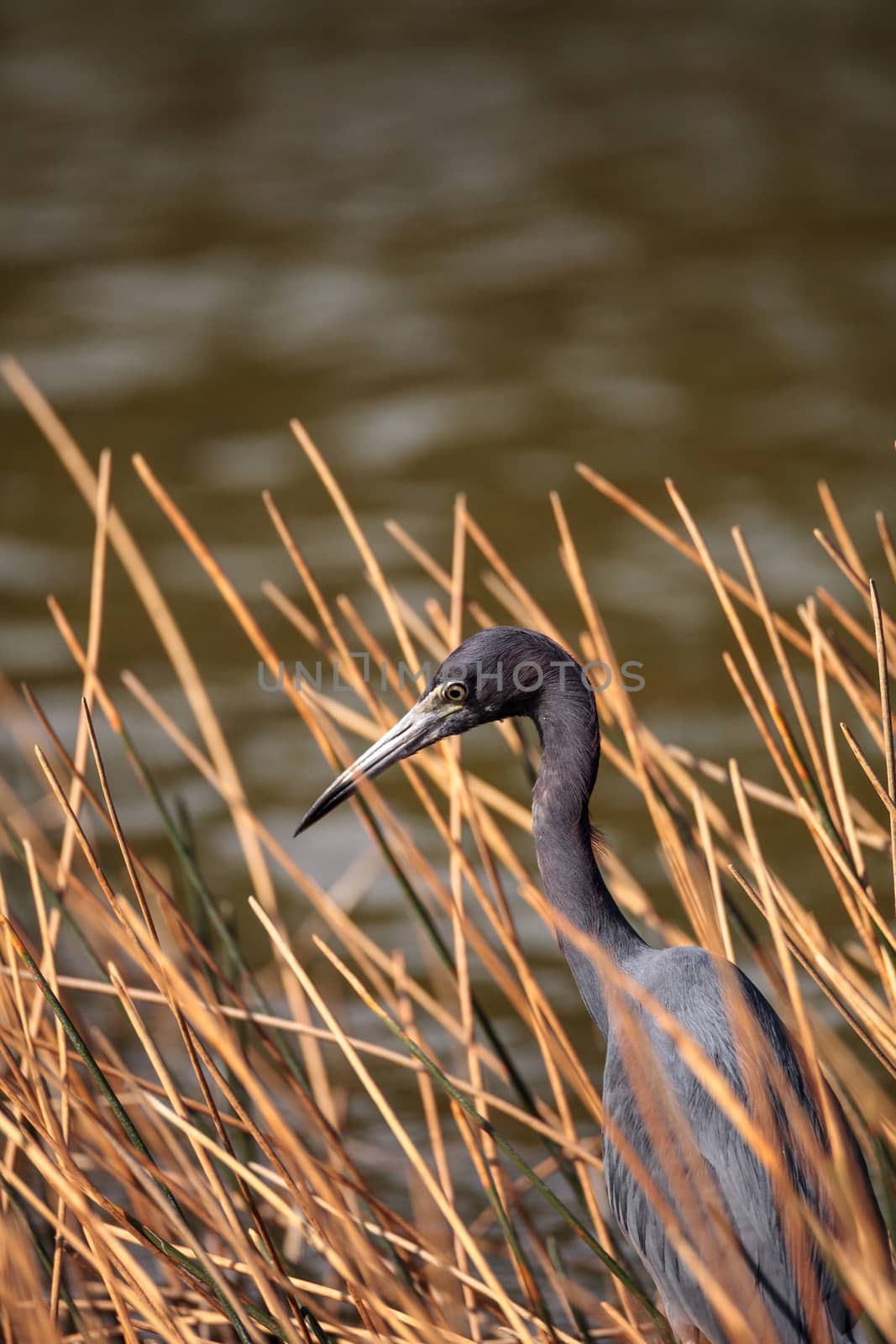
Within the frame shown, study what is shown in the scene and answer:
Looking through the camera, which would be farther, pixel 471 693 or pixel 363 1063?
pixel 363 1063

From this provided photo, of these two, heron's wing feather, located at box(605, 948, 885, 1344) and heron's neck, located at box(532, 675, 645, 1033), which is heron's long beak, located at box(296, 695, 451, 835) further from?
heron's wing feather, located at box(605, 948, 885, 1344)

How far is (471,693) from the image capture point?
82.4 inches

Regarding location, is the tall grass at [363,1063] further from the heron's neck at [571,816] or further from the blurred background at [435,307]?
the blurred background at [435,307]

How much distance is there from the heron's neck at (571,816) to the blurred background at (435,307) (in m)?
1.96

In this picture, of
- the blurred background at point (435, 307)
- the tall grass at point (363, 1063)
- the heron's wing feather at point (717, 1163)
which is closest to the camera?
the tall grass at point (363, 1063)

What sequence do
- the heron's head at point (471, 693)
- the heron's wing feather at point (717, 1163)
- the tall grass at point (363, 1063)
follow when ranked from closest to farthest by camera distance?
the tall grass at point (363, 1063), the heron's wing feather at point (717, 1163), the heron's head at point (471, 693)

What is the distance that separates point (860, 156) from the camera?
811cm

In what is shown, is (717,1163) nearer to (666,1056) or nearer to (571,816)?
(666,1056)

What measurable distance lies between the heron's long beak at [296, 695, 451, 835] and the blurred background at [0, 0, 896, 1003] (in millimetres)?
2024

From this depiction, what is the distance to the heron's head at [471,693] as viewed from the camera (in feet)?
6.75

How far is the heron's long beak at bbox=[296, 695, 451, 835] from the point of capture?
2.12m

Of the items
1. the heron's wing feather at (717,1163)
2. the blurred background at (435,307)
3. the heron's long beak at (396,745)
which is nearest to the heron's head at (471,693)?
the heron's long beak at (396,745)

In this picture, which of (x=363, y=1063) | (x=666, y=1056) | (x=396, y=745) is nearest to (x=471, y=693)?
(x=396, y=745)

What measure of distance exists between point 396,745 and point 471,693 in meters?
0.14
